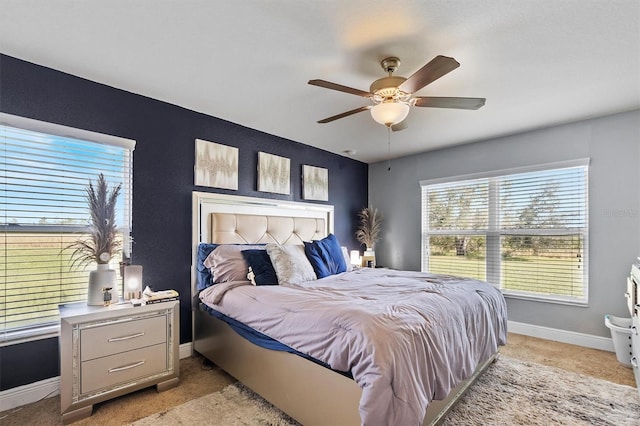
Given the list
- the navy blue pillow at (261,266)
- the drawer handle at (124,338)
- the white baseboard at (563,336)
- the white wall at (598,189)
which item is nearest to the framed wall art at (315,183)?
the navy blue pillow at (261,266)

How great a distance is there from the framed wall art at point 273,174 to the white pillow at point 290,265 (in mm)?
1107

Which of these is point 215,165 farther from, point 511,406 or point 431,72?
point 511,406


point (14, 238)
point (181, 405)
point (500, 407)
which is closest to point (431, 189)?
point (500, 407)

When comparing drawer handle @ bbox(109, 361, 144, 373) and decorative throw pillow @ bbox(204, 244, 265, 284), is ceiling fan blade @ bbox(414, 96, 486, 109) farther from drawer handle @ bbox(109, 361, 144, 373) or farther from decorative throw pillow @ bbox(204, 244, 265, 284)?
drawer handle @ bbox(109, 361, 144, 373)

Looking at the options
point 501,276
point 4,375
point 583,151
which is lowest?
point 4,375

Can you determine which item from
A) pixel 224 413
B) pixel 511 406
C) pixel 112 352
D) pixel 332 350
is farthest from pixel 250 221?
pixel 511 406

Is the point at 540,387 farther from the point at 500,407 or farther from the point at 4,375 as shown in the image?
the point at 4,375

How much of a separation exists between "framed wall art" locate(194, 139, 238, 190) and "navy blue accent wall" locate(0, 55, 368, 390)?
0.07 meters

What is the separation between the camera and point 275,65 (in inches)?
94.8

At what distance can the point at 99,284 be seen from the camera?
7.80 ft

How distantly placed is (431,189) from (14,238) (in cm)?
476

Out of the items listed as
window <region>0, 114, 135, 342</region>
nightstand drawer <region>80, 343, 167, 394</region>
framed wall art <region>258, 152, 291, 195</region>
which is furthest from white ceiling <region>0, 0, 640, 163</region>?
nightstand drawer <region>80, 343, 167, 394</region>

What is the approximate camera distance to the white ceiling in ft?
5.92

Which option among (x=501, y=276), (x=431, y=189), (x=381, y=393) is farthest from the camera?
(x=431, y=189)
